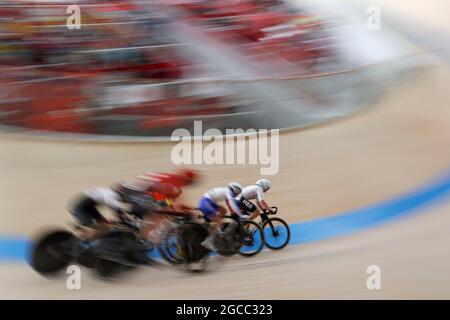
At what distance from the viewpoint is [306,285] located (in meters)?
2.57

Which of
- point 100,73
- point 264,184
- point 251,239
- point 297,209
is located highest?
point 100,73

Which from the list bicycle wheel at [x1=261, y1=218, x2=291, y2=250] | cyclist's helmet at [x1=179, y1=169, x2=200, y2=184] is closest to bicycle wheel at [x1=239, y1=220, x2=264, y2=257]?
bicycle wheel at [x1=261, y1=218, x2=291, y2=250]

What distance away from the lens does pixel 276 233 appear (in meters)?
2.60

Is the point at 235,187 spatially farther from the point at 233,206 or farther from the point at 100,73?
the point at 100,73

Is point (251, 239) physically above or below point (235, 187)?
below

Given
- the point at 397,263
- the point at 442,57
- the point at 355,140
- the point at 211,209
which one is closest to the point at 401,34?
the point at 442,57

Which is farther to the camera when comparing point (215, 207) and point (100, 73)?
point (100, 73)

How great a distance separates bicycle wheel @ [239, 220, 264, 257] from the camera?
2555mm

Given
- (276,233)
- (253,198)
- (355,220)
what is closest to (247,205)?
(253,198)

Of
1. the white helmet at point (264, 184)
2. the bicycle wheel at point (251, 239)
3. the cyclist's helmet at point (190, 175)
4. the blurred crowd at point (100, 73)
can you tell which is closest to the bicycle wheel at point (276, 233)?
the bicycle wheel at point (251, 239)

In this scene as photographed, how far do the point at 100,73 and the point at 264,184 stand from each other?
0.87 meters

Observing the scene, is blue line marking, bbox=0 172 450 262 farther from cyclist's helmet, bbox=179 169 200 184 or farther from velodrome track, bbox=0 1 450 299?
cyclist's helmet, bbox=179 169 200 184

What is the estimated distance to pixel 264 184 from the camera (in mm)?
2627

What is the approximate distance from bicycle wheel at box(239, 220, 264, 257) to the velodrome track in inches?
1.7
